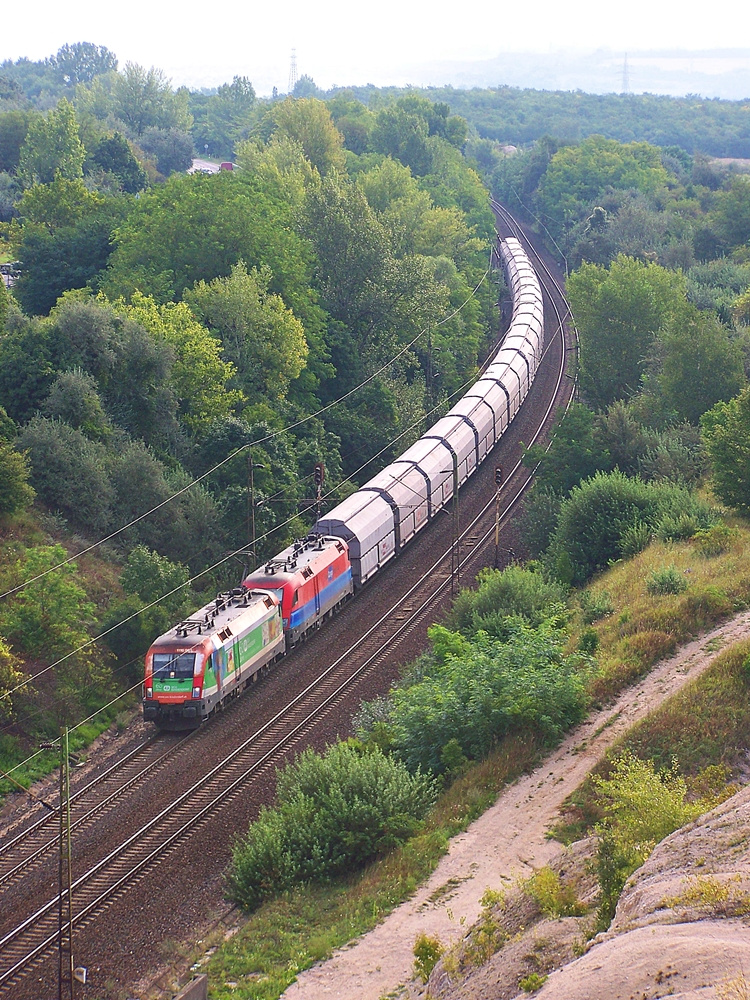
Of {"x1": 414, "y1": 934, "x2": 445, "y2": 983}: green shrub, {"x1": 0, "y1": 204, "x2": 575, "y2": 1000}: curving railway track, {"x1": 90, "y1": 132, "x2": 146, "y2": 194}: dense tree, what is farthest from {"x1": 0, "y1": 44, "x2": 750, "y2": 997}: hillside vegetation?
{"x1": 90, "y1": 132, "x2": 146, "y2": 194}: dense tree

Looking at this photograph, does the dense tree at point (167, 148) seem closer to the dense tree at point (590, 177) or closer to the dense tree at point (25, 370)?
the dense tree at point (590, 177)

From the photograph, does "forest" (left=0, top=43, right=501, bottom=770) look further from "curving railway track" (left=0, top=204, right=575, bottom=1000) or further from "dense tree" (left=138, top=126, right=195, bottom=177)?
"dense tree" (left=138, top=126, right=195, bottom=177)

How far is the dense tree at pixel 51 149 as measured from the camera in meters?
94.3

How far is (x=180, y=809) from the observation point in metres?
27.6

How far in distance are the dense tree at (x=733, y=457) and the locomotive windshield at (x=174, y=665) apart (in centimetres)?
2321

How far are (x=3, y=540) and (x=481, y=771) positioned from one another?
Result: 2057 cm

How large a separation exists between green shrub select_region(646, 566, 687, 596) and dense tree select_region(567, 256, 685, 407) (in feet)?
110

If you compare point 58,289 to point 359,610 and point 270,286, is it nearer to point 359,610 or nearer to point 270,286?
point 270,286

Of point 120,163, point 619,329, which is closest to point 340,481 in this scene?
point 619,329

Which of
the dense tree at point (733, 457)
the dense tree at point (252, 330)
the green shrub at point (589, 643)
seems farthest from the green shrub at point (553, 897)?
→ the dense tree at point (252, 330)

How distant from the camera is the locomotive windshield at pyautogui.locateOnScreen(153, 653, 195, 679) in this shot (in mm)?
31094

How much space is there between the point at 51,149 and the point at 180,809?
82.6 m

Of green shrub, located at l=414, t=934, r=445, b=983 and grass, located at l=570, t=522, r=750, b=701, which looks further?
grass, located at l=570, t=522, r=750, b=701

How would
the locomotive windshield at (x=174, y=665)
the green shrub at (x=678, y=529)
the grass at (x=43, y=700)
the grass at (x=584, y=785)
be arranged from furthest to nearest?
1. the green shrub at (x=678, y=529)
2. the locomotive windshield at (x=174, y=665)
3. the grass at (x=43, y=700)
4. the grass at (x=584, y=785)
